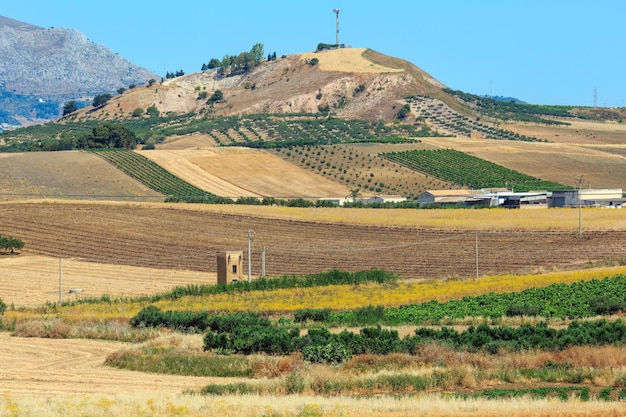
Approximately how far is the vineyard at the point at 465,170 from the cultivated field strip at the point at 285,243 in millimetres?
48589

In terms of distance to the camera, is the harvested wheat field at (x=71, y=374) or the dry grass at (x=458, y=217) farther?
the dry grass at (x=458, y=217)

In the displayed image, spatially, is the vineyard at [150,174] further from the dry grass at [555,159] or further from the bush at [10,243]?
the dry grass at [555,159]

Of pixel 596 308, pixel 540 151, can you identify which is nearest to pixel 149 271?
pixel 596 308

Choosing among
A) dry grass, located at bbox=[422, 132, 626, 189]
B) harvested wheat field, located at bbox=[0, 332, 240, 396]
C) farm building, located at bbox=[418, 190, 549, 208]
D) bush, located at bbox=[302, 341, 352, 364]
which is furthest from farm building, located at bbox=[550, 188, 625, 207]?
bush, located at bbox=[302, 341, 352, 364]

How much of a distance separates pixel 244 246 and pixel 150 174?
5190cm

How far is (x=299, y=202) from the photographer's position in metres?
103

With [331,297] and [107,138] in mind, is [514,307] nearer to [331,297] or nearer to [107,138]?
[331,297]

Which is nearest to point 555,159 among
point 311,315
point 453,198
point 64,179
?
point 453,198

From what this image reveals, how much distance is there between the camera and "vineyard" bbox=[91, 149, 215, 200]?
11650 centimetres

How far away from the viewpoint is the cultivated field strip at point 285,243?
66.8 m

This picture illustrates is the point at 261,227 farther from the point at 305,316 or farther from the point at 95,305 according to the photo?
the point at 305,316

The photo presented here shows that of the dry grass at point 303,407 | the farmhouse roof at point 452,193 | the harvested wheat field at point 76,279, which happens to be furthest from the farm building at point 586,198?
the dry grass at point 303,407

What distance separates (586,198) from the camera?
10512 cm

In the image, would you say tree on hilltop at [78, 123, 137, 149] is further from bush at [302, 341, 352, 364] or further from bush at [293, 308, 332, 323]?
bush at [302, 341, 352, 364]
